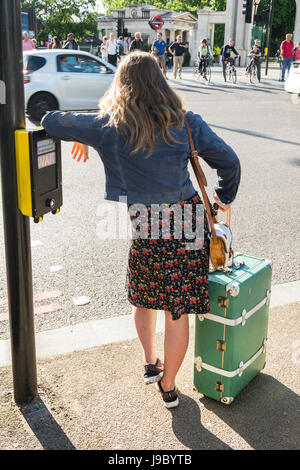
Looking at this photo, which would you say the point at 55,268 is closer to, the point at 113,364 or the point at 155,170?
the point at 113,364

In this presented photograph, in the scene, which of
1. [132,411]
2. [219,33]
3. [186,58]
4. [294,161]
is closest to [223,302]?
[132,411]

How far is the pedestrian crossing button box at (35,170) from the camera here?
2.40 metres

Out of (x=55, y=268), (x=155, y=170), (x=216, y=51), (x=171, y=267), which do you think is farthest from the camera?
(x=216, y=51)

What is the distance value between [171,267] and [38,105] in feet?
33.3

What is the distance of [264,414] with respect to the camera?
9.00ft

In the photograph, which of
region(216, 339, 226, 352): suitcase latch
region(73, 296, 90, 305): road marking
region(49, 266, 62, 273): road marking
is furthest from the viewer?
region(49, 266, 62, 273): road marking

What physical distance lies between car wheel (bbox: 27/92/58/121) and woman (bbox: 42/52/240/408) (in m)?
9.88

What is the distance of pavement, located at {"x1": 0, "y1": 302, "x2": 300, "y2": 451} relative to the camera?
2.53 metres

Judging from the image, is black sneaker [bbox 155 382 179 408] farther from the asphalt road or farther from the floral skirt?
the asphalt road

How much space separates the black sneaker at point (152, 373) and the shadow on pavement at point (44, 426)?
0.56 m

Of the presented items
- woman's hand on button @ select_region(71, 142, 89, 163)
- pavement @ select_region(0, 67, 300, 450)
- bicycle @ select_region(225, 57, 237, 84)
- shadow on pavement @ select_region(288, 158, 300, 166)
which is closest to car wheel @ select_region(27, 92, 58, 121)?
shadow on pavement @ select_region(288, 158, 300, 166)

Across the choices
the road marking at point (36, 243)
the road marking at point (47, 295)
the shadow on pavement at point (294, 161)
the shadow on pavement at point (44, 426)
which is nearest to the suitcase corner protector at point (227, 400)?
the shadow on pavement at point (44, 426)

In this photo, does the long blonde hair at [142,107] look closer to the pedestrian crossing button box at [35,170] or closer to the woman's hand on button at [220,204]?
the pedestrian crossing button box at [35,170]

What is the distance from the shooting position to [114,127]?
7.75ft
